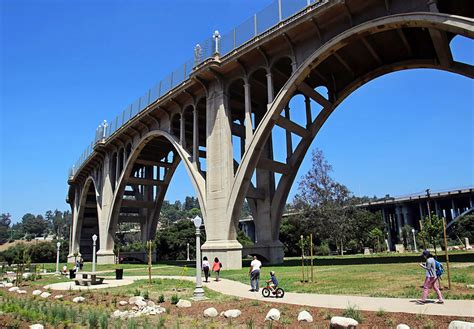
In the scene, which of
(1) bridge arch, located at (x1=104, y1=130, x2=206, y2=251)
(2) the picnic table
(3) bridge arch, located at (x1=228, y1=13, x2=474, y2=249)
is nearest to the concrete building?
(1) bridge arch, located at (x1=104, y1=130, x2=206, y2=251)

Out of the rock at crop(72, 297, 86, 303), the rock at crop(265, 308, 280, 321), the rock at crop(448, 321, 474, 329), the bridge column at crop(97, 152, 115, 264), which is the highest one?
the bridge column at crop(97, 152, 115, 264)

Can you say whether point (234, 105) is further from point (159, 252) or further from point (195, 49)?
point (159, 252)

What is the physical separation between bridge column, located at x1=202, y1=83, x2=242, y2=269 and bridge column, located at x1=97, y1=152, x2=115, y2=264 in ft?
81.2

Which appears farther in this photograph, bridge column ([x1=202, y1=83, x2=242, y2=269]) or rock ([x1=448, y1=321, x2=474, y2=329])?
bridge column ([x1=202, y1=83, x2=242, y2=269])

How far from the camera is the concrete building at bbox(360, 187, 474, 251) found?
77.2m

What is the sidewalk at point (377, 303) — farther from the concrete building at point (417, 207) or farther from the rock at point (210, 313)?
the concrete building at point (417, 207)

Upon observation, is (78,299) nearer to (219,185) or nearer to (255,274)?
(255,274)

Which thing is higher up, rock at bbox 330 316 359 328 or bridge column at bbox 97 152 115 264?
bridge column at bbox 97 152 115 264

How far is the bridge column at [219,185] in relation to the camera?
1030 inches

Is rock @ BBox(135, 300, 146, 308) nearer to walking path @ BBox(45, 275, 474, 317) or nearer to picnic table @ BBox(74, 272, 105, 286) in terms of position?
walking path @ BBox(45, 275, 474, 317)

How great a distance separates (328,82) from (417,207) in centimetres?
6528

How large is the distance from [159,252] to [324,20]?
53.7m

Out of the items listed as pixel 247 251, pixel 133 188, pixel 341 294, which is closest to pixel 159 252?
pixel 133 188

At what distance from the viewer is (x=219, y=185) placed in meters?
27.5
